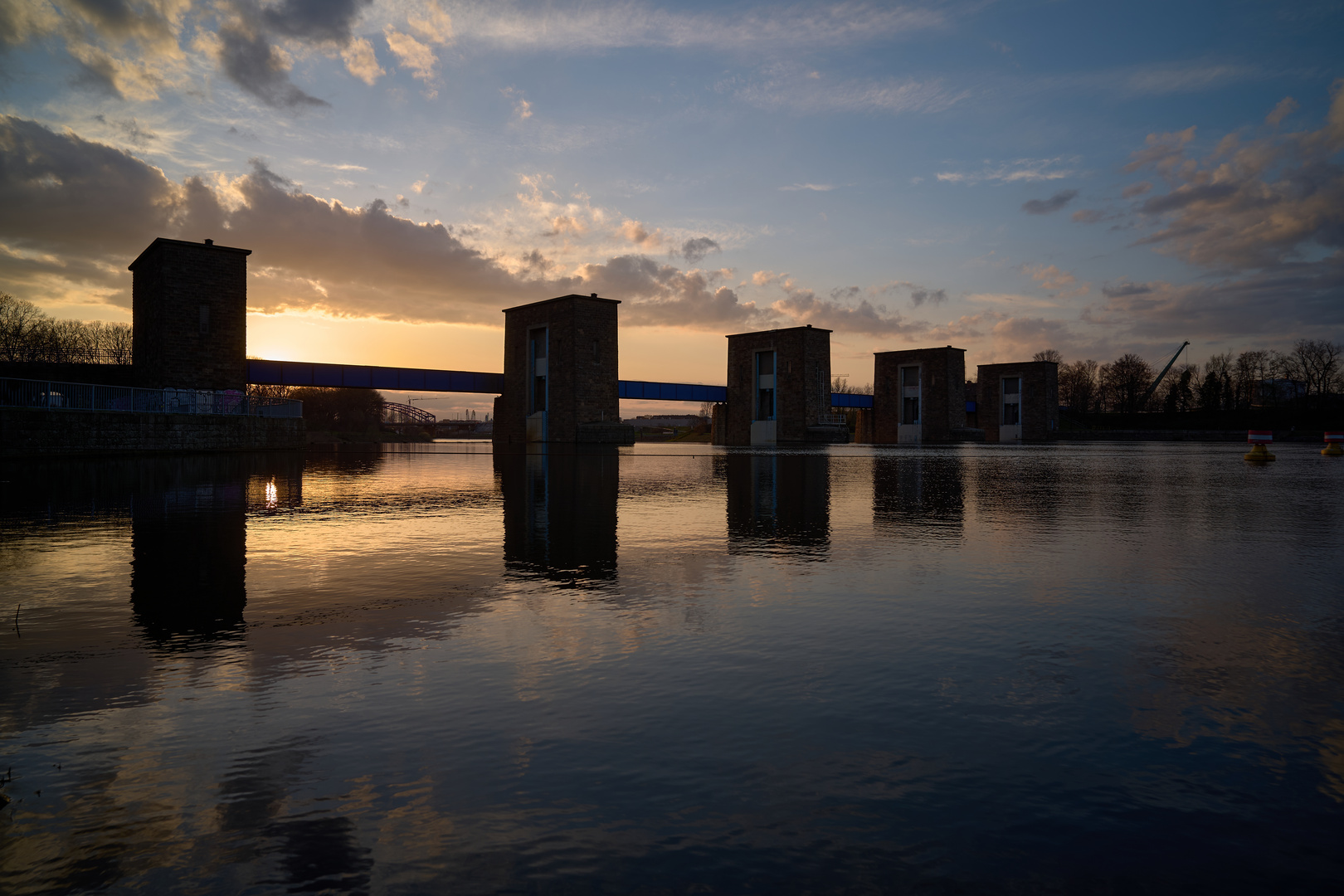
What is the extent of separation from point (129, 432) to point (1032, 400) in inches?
3197

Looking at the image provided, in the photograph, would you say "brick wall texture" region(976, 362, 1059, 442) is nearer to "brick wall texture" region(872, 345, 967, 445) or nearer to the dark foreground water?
"brick wall texture" region(872, 345, 967, 445)

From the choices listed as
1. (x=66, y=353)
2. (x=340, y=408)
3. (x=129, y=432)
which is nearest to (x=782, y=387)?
(x=129, y=432)

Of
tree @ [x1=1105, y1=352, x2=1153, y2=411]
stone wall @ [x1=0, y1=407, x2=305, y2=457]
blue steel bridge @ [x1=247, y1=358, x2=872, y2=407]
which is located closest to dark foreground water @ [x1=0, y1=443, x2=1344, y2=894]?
stone wall @ [x1=0, y1=407, x2=305, y2=457]

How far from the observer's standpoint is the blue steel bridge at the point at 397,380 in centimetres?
5812

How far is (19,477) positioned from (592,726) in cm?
2121

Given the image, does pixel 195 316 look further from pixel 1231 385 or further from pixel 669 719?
pixel 1231 385

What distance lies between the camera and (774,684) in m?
4.18

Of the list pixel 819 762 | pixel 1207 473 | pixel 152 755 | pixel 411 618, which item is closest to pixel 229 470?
pixel 411 618

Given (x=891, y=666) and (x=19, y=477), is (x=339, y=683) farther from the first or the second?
(x=19, y=477)

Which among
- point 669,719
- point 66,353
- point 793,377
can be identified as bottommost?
point 669,719

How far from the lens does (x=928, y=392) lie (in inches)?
3145

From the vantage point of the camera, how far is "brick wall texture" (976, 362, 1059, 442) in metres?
84.9

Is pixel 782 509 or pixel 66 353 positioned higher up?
pixel 66 353

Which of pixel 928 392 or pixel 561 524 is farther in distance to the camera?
pixel 928 392
